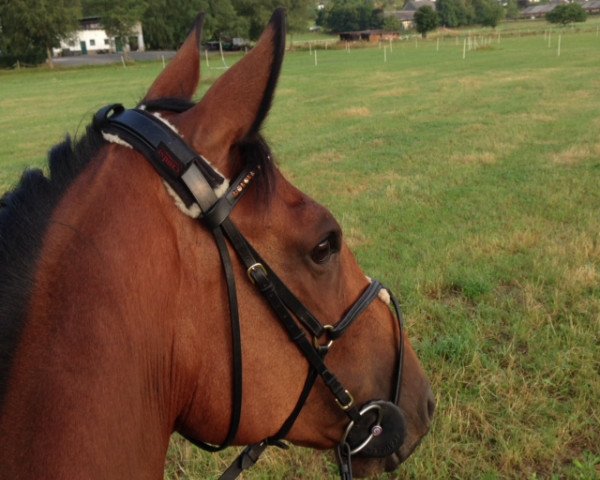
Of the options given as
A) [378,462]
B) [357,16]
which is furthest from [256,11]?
[378,462]

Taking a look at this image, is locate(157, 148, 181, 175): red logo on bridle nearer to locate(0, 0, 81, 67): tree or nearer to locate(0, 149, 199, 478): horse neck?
locate(0, 149, 199, 478): horse neck

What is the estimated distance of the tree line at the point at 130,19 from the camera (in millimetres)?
53906

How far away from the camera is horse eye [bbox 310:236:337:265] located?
168cm

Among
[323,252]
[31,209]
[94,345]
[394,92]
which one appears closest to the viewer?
[94,345]

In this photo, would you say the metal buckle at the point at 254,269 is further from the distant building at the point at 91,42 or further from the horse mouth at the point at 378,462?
the distant building at the point at 91,42

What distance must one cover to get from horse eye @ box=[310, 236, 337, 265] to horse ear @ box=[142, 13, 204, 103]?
63 centimetres

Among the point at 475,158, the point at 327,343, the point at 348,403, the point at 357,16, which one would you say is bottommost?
the point at 475,158

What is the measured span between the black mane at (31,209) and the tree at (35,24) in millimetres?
60191

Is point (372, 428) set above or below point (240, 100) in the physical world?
below

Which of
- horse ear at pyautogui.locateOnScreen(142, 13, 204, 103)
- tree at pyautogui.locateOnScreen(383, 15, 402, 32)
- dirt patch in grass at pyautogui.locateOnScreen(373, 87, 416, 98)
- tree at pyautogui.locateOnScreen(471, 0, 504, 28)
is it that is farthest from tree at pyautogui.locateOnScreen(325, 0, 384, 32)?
horse ear at pyautogui.locateOnScreen(142, 13, 204, 103)

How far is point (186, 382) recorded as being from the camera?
5.14 ft

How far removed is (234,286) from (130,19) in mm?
67029

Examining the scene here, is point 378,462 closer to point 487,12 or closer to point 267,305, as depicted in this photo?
point 267,305

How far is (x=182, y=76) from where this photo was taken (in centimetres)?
188
